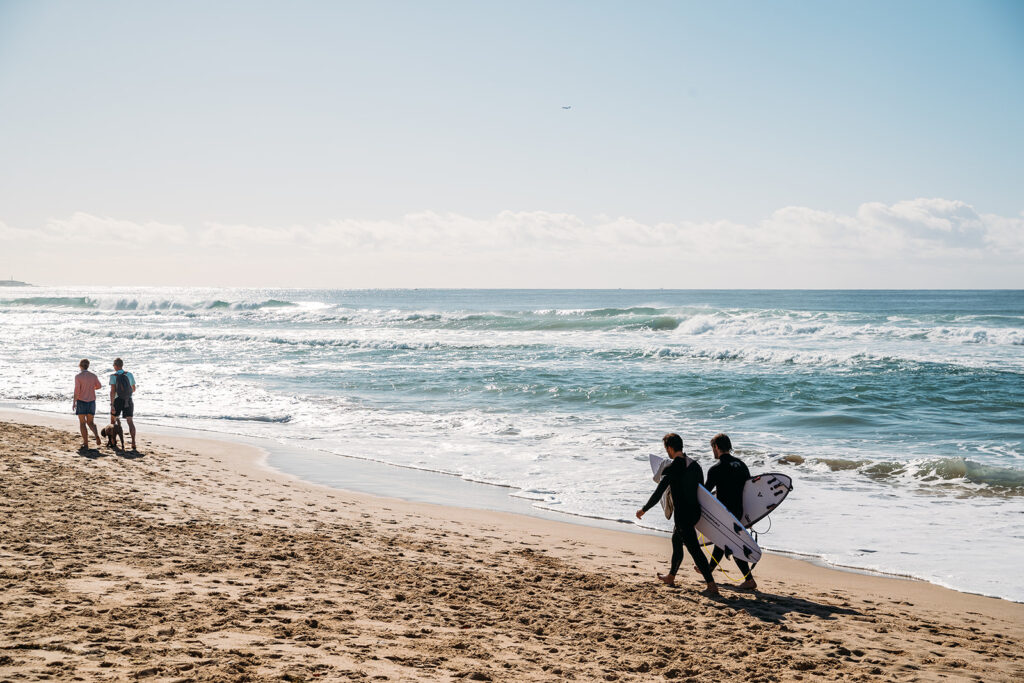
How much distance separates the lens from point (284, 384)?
70.5 ft

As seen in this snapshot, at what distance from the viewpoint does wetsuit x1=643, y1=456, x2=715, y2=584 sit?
6.53 meters

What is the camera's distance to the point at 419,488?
1039 centimetres

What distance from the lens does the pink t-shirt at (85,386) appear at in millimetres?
11805

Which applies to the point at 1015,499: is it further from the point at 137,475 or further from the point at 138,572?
the point at 137,475

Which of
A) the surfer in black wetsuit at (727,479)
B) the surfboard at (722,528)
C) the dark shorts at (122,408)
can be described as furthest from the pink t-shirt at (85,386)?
the surfer in black wetsuit at (727,479)

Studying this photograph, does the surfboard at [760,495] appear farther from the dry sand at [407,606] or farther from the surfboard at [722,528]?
the dry sand at [407,606]

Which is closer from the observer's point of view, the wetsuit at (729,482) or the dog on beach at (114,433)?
the wetsuit at (729,482)

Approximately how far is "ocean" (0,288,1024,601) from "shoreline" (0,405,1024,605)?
18 cm

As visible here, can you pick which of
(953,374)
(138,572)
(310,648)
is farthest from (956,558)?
(953,374)

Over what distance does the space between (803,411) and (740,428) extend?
9.00 feet

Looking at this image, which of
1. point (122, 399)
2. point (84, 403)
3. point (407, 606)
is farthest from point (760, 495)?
point (84, 403)

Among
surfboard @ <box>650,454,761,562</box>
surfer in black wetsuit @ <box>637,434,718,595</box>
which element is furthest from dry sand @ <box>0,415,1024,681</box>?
surfboard @ <box>650,454,761,562</box>

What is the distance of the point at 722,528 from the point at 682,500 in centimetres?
46

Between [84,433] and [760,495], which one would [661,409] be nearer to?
[760,495]
